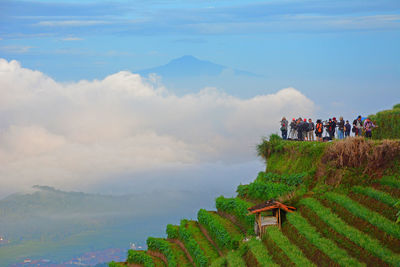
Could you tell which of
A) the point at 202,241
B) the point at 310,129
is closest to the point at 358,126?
the point at 310,129

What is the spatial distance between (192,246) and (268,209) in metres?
6.49

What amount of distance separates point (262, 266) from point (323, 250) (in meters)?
2.90

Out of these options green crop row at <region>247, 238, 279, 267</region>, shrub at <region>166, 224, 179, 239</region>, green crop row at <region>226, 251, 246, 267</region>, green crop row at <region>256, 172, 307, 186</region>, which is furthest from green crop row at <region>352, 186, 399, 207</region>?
shrub at <region>166, 224, 179, 239</region>

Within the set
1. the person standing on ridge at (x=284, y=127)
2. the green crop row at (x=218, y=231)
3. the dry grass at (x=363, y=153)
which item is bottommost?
the green crop row at (x=218, y=231)

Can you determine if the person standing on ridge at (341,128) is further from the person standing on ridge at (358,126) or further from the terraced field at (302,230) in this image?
the terraced field at (302,230)

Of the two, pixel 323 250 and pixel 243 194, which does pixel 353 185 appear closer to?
pixel 323 250

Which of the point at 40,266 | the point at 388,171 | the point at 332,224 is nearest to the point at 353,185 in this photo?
the point at 388,171

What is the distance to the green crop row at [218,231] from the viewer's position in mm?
28828

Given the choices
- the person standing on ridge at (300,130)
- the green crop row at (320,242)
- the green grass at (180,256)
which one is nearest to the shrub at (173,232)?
the green grass at (180,256)

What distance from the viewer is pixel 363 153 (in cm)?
2855

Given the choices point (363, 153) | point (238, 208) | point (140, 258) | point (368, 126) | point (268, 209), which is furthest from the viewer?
point (140, 258)

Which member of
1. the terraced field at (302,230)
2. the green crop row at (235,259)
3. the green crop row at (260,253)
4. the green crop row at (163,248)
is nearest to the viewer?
the terraced field at (302,230)

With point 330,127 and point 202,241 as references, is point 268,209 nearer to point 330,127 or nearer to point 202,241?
point 202,241

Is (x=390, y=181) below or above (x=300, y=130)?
below
